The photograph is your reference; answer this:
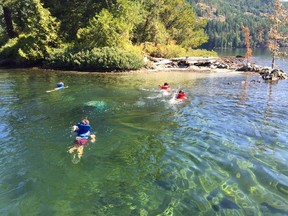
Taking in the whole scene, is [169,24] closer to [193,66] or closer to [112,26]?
[193,66]

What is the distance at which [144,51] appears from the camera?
2047 inches

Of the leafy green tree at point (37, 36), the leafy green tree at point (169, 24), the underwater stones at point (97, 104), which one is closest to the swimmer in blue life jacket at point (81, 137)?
the underwater stones at point (97, 104)

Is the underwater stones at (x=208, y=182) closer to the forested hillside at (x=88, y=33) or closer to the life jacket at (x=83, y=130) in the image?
the life jacket at (x=83, y=130)

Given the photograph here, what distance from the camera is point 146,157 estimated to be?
12.5 metres

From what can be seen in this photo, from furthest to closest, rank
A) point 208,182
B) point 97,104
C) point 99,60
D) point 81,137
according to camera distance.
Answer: point 99,60 < point 97,104 < point 81,137 < point 208,182

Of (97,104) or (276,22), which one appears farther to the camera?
(276,22)

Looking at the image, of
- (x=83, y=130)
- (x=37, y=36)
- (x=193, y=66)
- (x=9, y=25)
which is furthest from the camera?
(x=9, y=25)

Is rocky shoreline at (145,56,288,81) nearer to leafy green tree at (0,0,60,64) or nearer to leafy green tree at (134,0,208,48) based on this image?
leafy green tree at (134,0,208,48)

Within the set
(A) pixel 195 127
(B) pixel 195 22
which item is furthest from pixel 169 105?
(B) pixel 195 22

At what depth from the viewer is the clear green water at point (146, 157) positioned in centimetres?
913

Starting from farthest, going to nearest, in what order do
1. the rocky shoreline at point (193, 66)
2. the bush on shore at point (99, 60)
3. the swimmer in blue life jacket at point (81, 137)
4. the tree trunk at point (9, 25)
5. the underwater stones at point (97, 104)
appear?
the tree trunk at point (9, 25), the rocky shoreline at point (193, 66), the bush on shore at point (99, 60), the underwater stones at point (97, 104), the swimmer in blue life jacket at point (81, 137)

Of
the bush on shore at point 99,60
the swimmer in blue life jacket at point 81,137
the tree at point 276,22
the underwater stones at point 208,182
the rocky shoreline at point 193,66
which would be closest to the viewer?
the underwater stones at point 208,182

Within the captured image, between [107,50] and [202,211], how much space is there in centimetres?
3533

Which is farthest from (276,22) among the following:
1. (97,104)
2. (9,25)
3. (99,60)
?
(9,25)
